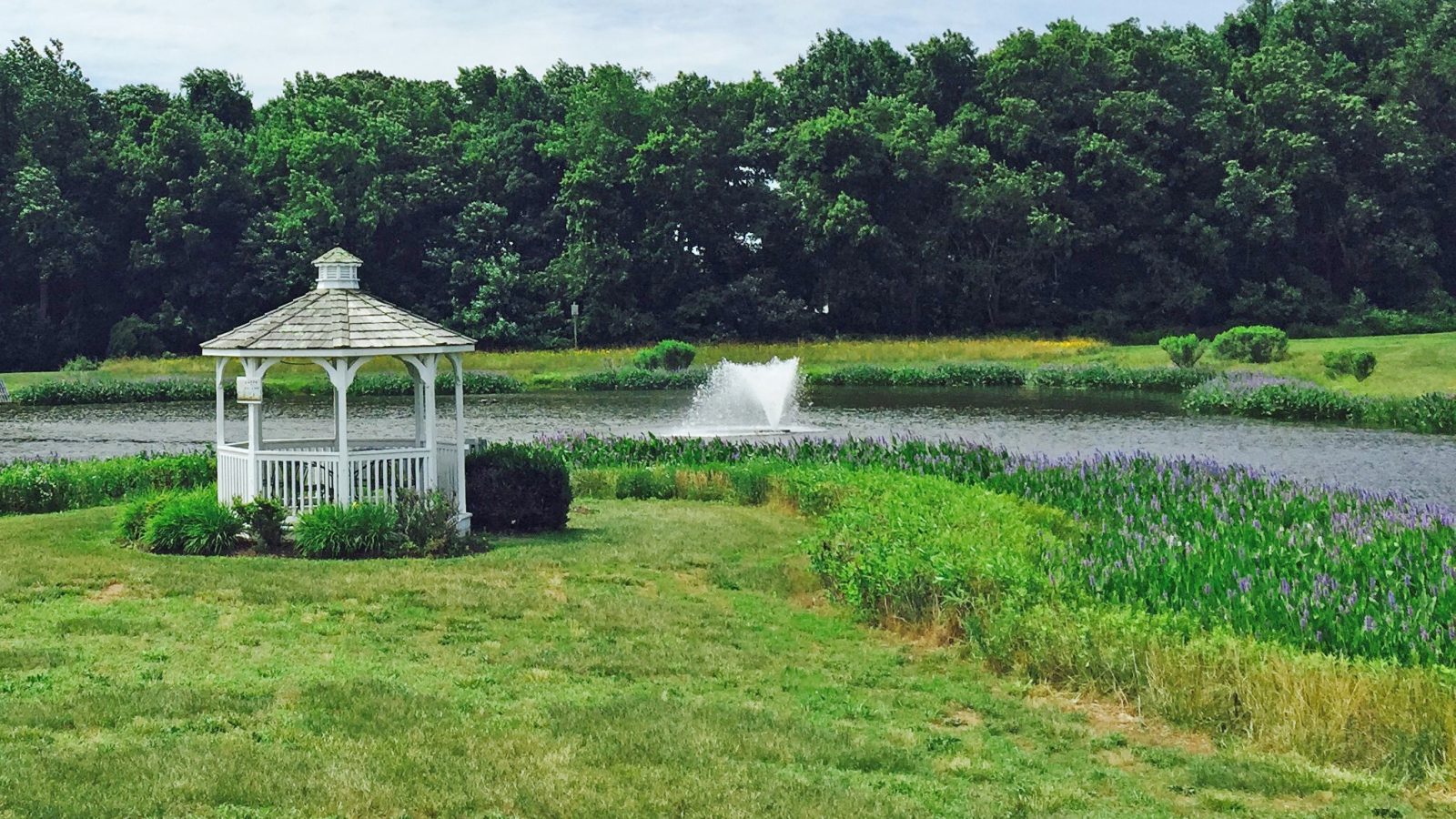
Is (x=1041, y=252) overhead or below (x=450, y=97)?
A: below

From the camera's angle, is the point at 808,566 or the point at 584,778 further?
the point at 808,566

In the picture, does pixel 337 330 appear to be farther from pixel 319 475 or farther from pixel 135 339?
pixel 135 339

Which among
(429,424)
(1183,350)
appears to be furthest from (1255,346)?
(429,424)

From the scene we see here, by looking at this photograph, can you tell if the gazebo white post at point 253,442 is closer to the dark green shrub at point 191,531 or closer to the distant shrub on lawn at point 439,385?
the dark green shrub at point 191,531

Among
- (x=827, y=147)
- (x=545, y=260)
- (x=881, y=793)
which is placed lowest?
(x=881, y=793)

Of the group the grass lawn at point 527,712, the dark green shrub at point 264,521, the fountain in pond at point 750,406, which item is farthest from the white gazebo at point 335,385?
the fountain in pond at point 750,406

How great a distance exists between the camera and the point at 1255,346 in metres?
51.6

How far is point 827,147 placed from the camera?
69688 mm

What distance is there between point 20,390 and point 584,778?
46.6 meters

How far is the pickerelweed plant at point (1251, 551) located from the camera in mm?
10484

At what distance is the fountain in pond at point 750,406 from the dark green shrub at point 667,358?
335 inches

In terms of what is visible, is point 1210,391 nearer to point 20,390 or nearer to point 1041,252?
point 1041,252

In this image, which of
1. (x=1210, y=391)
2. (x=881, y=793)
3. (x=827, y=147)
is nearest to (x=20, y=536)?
(x=881, y=793)

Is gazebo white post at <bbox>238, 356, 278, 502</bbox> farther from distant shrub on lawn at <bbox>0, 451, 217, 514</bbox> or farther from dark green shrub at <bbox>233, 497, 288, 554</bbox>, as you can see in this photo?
distant shrub on lawn at <bbox>0, 451, 217, 514</bbox>
